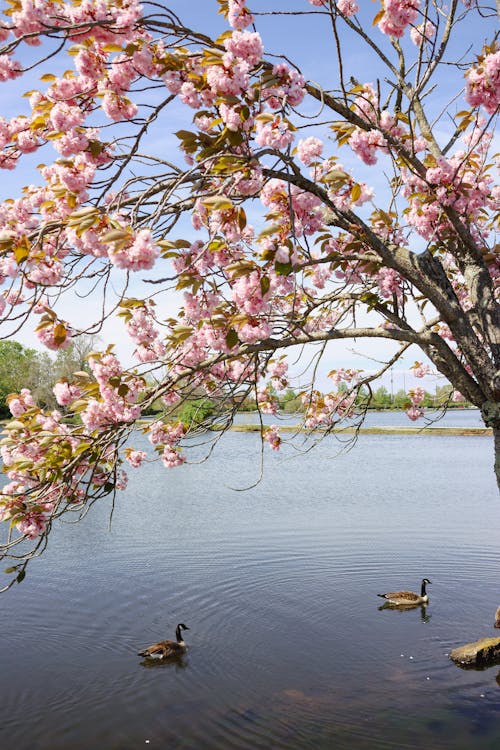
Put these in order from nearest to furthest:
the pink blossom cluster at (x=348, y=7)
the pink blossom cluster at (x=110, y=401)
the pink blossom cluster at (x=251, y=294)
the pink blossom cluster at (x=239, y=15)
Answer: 1. the pink blossom cluster at (x=251, y=294)
2. the pink blossom cluster at (x=239, y=15)
3. the pink blossom cluster at (x=110, y=401)
4. the pink blossom cluster at (x=348, y=7)

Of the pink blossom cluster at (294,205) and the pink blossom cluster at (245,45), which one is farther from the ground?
the pink blossom cluster at (245,45)

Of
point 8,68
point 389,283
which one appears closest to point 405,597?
point 389,283

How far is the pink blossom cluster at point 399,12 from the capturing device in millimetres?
4594

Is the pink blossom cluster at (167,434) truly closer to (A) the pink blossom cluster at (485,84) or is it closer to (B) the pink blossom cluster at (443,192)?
(B) the pink blossom cluster at (443,192)

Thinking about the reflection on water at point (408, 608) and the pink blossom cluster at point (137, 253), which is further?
the reflection on water at point (408, 608)

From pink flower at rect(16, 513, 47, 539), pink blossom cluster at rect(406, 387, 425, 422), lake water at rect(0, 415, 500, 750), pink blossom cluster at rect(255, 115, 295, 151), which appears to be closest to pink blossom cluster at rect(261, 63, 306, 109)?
pink blossom cluster at rect(255, 115, 295, 151)

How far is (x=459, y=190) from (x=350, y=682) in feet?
17.6

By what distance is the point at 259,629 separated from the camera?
9008 mm

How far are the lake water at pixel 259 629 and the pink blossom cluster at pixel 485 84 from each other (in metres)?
5.33

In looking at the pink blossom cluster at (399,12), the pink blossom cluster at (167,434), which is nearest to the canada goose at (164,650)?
the pink blossom cluster at (167,434)

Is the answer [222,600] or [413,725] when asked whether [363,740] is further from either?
[222,600]

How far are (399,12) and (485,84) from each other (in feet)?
2.68

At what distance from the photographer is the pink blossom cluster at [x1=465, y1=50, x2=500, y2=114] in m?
4.28

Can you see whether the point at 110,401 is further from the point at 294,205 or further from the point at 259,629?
the point at 259,629
